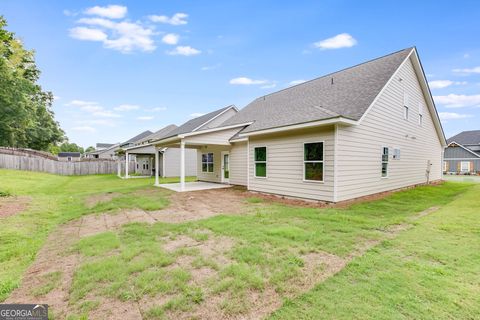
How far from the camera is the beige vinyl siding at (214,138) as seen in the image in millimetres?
11590

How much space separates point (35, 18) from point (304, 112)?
13.7 metres

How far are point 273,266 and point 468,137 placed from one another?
48.4m

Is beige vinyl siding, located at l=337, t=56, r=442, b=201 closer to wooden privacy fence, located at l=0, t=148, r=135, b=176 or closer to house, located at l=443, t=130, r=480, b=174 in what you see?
house, located at l=443, t=130, r=480, b=174

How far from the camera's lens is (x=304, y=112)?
9.30 meters

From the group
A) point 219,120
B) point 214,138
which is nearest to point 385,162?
point 214,138

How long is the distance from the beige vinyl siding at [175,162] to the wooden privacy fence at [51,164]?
26.2 ft

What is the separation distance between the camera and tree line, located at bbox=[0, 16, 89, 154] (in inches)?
565

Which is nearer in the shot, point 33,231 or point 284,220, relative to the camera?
point 33,231

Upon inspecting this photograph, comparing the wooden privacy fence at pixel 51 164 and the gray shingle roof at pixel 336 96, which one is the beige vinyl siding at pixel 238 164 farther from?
the wooden privacy fence at pixel 51 164

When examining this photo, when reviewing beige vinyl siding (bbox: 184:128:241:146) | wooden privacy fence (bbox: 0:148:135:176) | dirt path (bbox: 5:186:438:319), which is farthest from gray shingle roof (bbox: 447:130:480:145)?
wooden privacy fence (bbox: 0:148:135:176)

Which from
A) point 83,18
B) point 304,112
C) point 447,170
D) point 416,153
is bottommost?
point 447,170

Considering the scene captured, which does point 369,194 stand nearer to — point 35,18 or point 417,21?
point 417,21

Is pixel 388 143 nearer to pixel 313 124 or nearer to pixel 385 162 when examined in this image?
pixel 385 162

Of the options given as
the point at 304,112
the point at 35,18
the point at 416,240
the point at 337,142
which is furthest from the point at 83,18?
the point at 416,240
